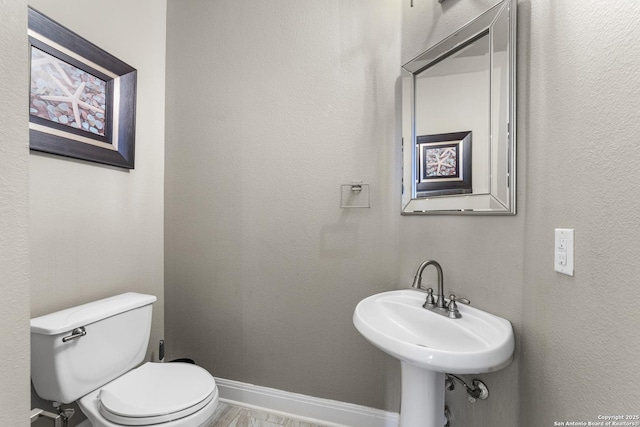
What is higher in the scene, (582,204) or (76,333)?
(582,204)

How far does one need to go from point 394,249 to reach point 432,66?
899mm

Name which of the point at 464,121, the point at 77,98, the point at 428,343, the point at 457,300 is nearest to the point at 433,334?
the point at 428,343

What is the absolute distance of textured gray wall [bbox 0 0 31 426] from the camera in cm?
69

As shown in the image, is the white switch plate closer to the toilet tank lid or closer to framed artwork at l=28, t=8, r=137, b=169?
the toilet tank lid

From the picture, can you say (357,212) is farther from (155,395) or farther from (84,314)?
(84,314)

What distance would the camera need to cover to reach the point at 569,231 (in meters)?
0.68

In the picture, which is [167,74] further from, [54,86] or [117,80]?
[54,86]

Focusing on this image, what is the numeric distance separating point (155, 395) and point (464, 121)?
5.53 feet

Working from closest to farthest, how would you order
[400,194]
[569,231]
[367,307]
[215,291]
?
[569,231] → [367,307] → [400,194] → [215,291]

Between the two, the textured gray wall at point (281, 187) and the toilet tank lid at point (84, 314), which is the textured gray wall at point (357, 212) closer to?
the textured gray wall at point (281, 187)

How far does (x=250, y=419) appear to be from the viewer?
1.51 metres

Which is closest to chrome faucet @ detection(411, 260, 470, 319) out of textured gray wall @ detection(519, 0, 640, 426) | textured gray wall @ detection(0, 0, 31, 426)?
textured gray wall @ detection(519, 0, 640, 426)

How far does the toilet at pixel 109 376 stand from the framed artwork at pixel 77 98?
74cm

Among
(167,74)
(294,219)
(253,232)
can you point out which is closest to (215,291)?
(253,232)
